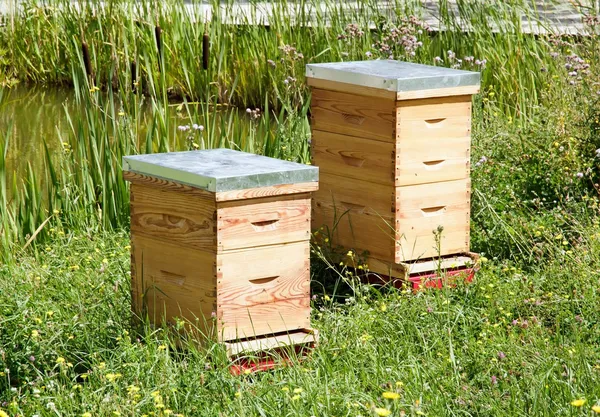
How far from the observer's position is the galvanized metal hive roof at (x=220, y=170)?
3.63m

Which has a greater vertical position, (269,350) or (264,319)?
(264,319)

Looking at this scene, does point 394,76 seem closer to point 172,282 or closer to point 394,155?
→ point 394,155

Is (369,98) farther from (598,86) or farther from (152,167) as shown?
(598,86)

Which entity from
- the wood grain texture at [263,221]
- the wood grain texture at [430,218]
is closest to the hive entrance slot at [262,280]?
the wood grain texture at [263,221]

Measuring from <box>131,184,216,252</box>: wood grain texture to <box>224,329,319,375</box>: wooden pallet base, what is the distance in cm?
38

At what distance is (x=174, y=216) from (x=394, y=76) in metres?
1.31

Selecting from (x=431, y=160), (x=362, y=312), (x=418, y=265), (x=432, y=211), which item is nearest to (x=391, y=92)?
(x=431, y=160)

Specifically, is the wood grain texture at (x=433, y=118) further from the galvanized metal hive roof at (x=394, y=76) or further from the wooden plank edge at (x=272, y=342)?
the wooden plank edge at (x=272, y=342)

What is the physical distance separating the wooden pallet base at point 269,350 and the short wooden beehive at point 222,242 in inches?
1.4

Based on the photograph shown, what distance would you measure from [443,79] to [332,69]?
0.53 m

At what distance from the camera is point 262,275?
3783 millimetres

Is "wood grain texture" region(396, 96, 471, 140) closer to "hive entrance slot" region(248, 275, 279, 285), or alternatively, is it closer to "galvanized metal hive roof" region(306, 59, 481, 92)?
"galvanized metal hive roof" region(306, 59, 481, 92)

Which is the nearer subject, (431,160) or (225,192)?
(225,192)

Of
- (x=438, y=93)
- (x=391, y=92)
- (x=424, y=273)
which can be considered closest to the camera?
(x=391, y=92)
